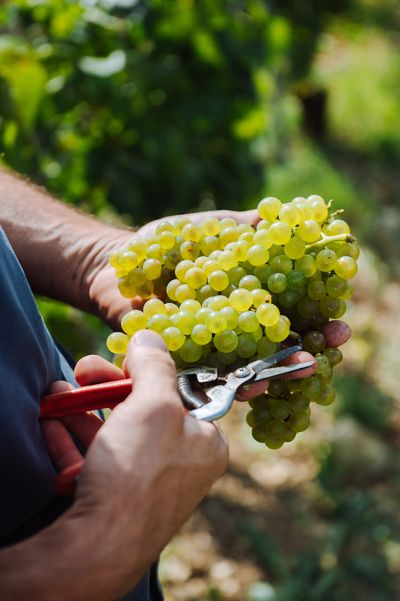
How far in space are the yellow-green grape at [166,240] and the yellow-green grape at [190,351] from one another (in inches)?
8.6

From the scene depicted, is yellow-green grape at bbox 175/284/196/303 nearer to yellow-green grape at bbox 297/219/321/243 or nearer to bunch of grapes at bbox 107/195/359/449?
bunch of grapes at bbox 107/195/359/449

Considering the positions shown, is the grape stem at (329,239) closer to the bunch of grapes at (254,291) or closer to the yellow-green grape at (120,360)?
the bunch of grapes at (254,291)

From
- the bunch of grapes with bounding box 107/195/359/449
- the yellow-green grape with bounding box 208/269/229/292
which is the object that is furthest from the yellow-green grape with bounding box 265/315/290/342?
the yellow-green grape with bounding box 208/269/229/292

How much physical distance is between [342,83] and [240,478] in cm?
448

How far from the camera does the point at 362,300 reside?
A: 4129 mm

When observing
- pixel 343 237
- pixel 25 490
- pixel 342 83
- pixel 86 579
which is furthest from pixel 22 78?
pixel 342 83

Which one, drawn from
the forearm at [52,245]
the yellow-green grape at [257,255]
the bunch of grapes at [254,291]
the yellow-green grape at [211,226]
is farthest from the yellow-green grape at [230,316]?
the forearm at [52,245]

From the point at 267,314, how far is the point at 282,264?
0.12 m

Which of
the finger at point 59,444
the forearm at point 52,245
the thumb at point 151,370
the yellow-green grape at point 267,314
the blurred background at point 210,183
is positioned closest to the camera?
the thumb at point 151,370

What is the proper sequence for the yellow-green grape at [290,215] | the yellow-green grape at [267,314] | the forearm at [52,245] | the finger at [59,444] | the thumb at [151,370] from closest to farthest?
the thumb at [151,370], the finger at [59,444], the yellow-green grape at [267,314], the yellow-green grape at [290,215], the forearm at [52,245]

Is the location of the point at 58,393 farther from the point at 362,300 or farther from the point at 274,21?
the point at 362,300

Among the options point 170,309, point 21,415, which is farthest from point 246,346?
point 21,415

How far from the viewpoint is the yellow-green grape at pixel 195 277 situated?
1.26 metres

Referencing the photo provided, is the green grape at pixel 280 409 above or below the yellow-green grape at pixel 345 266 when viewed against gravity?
below
